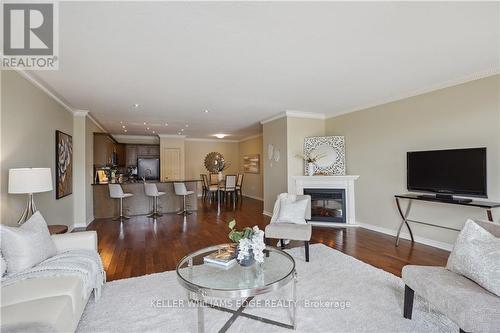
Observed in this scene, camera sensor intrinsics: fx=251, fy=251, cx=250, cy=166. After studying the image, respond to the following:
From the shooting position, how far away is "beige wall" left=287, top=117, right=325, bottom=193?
5.71 m

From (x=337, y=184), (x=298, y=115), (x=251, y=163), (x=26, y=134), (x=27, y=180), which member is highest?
(x=298, y=115)

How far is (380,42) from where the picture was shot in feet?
8.22

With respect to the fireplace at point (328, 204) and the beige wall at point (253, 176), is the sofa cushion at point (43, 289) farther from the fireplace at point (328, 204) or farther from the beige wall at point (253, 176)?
the beige wall at point (253, 176)

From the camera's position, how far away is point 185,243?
13.8 ft

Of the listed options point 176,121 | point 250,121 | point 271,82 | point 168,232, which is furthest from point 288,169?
point 176,121

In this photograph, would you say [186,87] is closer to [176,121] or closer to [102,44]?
[102,44]

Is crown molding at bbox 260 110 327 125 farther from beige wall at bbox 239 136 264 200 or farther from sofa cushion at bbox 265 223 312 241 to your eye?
beige wall at bbox 239 136 264 200

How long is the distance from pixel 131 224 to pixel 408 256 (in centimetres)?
534

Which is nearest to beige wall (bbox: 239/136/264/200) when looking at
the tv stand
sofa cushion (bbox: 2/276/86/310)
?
the tv stand

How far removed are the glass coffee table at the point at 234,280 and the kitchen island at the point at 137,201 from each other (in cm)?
489

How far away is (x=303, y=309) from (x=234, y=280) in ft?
2.62

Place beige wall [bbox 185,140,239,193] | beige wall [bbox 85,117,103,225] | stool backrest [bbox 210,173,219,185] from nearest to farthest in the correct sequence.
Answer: beige wall [bbox 85,117,103,225], stool backrest [bbox 210,173,219,185], beige wall [bbox 185,140,239,193]

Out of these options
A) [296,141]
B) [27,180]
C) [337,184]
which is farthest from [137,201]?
[337,184]

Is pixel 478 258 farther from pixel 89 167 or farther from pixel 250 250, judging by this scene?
pixel 89 167
